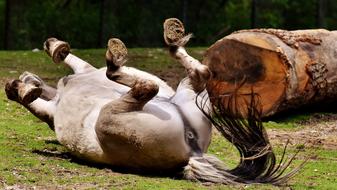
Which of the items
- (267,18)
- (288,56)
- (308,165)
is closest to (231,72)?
(288,56)

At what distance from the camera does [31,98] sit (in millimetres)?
5918

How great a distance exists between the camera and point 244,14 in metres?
28.6

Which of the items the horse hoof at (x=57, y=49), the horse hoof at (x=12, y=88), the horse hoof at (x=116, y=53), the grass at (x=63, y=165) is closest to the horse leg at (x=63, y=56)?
the horse hoof at (x=57, y=49)

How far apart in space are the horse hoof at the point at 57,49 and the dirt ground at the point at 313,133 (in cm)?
212

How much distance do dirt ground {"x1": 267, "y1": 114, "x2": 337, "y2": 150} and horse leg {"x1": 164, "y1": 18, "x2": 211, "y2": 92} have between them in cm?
161

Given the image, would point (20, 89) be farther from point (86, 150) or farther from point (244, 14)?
point (244, 14)

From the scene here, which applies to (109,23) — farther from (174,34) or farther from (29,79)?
(174,34)

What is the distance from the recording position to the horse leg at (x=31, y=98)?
5.89 meters

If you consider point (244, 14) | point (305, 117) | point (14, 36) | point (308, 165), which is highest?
point (308, 165)

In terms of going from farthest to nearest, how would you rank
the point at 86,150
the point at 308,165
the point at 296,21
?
the point at 296,21
the point at 308,165
the point at 86,150

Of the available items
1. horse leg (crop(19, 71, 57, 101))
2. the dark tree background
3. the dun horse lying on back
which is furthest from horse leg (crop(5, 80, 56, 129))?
the dark tree background

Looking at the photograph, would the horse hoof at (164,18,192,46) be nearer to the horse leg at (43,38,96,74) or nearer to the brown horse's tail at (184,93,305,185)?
the brown horse's tail at (184,93,305,185)

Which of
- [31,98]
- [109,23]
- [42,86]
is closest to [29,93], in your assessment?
[31,98]

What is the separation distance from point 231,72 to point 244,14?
20544mm
